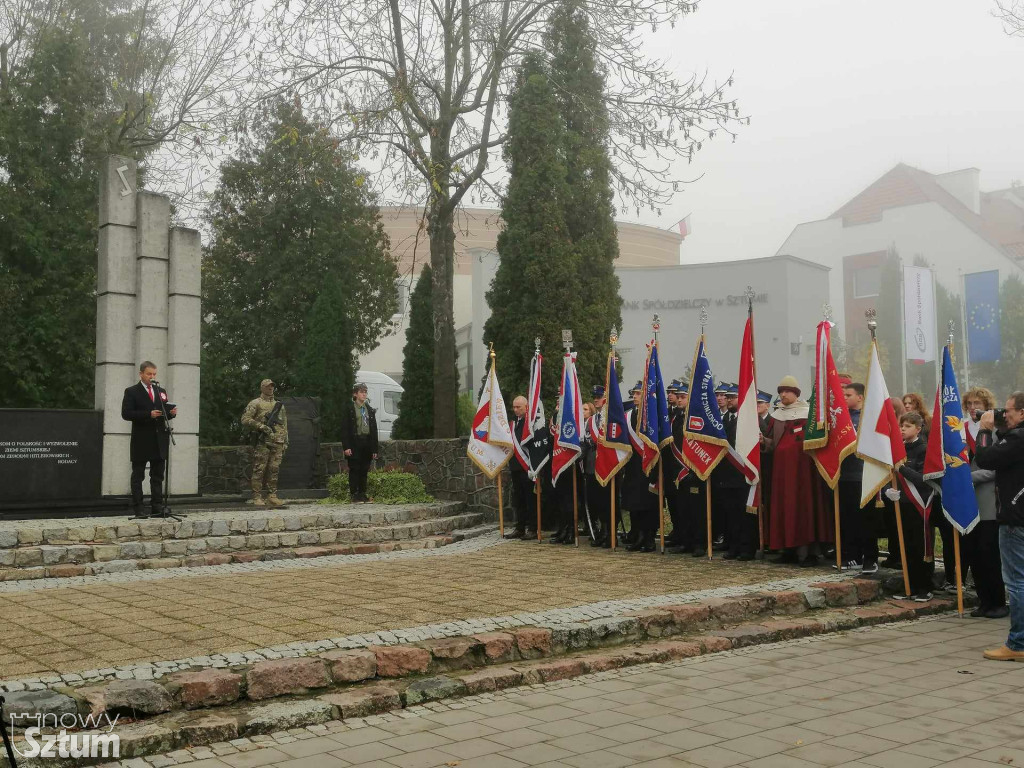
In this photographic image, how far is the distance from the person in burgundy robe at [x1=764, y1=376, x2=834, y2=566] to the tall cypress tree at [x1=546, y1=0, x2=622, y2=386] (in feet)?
23.1

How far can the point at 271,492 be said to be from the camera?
46.9 ft

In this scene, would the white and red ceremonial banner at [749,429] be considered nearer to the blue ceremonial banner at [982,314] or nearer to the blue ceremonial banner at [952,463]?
Answer: the blue ceremonial banner at [952,463]

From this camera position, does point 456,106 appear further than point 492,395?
Yes

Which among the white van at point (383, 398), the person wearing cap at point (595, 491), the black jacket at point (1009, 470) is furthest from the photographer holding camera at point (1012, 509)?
the white van at point (383, 398)

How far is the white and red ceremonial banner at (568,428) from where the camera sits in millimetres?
12156

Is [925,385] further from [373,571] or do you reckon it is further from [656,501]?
[373,571]

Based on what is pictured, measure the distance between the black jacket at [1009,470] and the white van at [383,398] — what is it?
2073 cm

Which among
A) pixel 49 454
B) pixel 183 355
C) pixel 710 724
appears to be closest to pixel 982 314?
pixel 183 355

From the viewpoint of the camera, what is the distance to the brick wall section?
14.8 metres

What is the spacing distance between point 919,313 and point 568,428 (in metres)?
32.2

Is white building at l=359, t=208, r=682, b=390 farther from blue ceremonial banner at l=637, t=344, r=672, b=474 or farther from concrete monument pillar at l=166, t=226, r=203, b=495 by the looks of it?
blue ceremonial banner at l=637, t=344, r=672, b=474

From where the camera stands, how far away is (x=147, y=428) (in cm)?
1163

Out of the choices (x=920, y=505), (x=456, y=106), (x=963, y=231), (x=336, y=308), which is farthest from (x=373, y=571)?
(x=963, y=231)

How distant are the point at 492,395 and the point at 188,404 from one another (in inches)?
183
